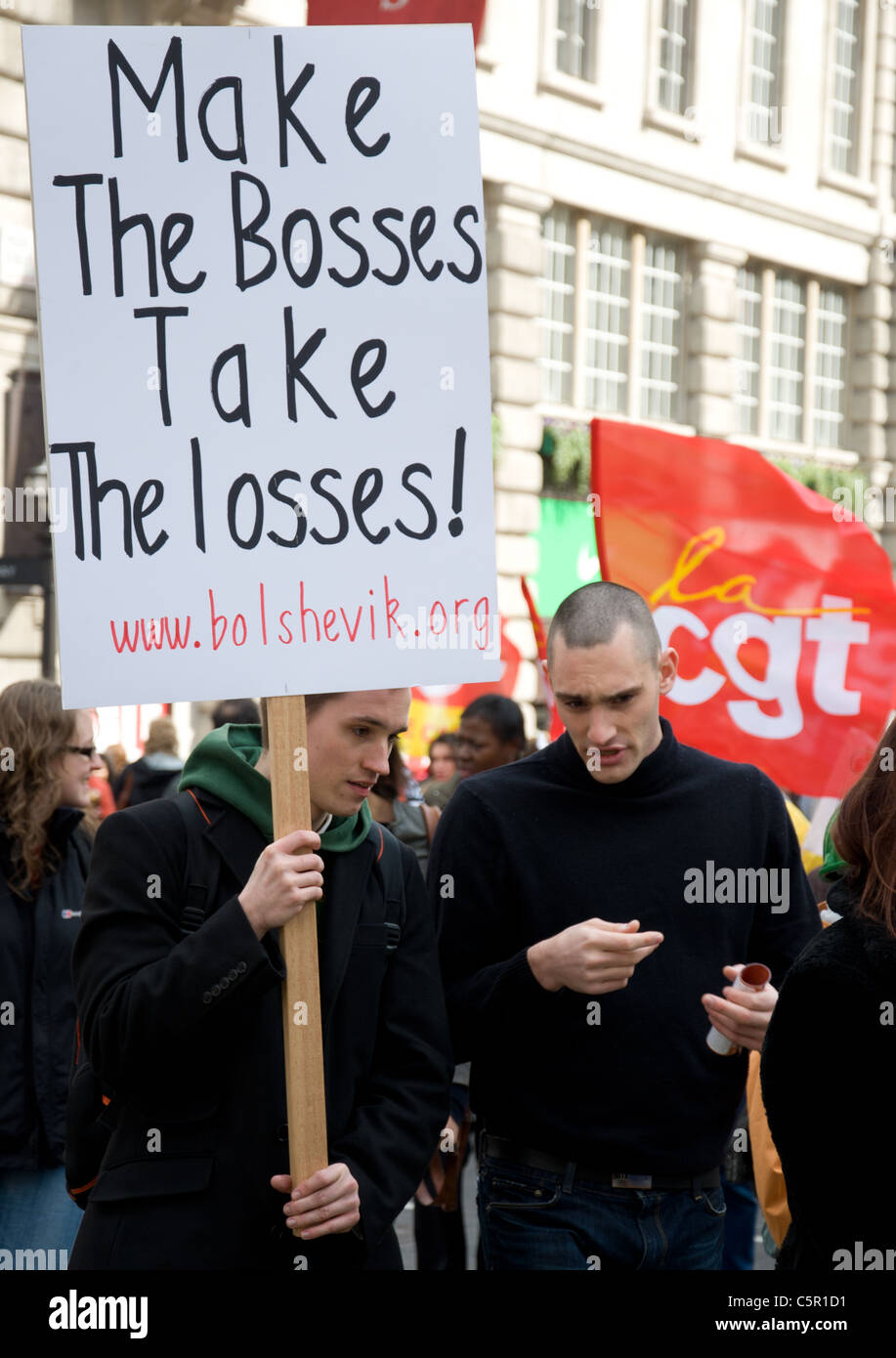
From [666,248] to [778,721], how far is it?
14.0 m

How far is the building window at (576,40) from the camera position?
16625mm

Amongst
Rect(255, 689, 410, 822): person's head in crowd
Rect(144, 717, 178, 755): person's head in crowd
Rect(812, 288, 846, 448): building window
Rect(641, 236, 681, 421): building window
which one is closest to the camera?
Rect(255, 689, 410, 822): person's head in crowd

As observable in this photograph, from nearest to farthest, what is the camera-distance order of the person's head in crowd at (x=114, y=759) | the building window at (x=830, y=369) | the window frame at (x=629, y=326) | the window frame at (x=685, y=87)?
the person's head in crowd at (x=114, y=759) < the window frame at (x=685, y=87) < the window frame at (x=629, y=326) < the building window at (x=830, y=369)

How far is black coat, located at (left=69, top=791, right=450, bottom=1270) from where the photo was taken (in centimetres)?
236

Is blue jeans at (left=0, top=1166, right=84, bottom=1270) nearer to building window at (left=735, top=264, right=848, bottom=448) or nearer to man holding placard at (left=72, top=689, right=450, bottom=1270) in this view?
man holding placard at (left=72, top=689, right=450, bottom=1270)

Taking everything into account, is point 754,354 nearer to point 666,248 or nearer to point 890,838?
point 666,248

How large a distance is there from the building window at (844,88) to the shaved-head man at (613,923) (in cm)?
1839

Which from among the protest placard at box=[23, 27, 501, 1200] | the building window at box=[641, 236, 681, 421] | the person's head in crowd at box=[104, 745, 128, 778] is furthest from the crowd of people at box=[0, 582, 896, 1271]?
the building window at box=[641, 236, 681, 421]

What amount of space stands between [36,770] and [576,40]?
1479cm

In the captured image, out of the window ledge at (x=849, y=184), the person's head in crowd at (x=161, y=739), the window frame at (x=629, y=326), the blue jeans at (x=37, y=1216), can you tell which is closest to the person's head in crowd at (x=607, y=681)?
the blue jeans at (x=37, y=1216)

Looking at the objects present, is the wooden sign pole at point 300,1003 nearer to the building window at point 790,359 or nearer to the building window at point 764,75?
the building window at point 790,359

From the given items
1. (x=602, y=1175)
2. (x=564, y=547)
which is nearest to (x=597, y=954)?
(x=602, y=1175)

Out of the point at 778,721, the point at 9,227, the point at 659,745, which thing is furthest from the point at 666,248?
the point at 659,745

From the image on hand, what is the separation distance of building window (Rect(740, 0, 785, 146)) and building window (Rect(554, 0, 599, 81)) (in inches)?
98.5
